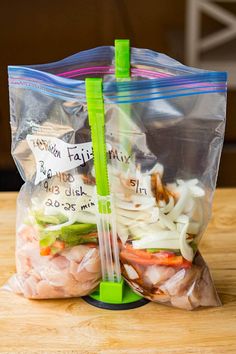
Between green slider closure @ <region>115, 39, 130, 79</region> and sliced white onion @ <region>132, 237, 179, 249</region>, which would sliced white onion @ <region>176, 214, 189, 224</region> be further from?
→ green slider closure @ <region>115, 39, 130, 79</region>

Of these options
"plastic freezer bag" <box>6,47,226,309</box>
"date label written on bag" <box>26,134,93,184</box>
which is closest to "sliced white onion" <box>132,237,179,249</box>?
"plastic freezer bag" <box>6,47,226,309</box>

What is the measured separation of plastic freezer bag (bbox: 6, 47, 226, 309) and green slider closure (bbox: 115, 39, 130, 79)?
0.07 feet

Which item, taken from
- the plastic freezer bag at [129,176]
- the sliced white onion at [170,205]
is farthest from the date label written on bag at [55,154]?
the sliced white onion at [170,205]

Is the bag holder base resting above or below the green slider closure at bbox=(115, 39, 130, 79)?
below

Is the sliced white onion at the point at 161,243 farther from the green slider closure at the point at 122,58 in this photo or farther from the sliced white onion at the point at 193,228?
the green slider closure at the point at 122,58

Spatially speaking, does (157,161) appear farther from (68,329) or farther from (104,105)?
(68,329)

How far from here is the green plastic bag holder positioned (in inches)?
22.3

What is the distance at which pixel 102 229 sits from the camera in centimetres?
62

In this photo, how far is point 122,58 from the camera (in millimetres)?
668

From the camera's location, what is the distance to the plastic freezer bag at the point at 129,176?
0.57m

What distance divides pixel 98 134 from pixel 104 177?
52 millimetres

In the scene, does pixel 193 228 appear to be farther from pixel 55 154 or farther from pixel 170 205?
pixel 55 154

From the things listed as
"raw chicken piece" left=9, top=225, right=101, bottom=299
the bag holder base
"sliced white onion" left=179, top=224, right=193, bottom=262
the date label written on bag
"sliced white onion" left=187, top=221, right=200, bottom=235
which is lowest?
the bag holder base

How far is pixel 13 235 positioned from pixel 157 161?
1.01ft
